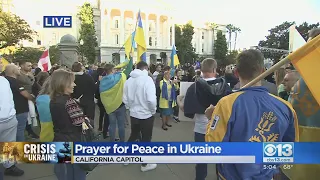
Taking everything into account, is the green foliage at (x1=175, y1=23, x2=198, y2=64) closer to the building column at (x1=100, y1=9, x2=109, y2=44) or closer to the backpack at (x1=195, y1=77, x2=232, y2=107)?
the building column at (x1=100, y1=9, x2=109, y2=44)

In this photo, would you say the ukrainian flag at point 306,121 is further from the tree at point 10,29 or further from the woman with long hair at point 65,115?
the tree at point 10,29

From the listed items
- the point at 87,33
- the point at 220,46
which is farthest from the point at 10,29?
the point at 220,46

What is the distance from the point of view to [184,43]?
8100 centimetres

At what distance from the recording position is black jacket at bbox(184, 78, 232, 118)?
132 inches

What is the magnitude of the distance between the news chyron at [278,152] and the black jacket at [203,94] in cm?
119

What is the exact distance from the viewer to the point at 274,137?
1.91 m

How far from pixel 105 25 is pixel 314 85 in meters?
82.8

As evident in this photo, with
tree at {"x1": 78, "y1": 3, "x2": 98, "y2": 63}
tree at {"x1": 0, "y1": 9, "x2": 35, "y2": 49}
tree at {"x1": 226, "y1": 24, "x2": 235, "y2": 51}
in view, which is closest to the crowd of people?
tree at {"x1": 0, "y1": 9, "x2": 35, "y2": 49}

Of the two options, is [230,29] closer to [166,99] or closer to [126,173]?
[166,99]

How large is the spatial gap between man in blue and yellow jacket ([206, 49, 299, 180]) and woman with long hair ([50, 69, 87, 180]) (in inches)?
64.3

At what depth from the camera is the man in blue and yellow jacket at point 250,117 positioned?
182 cm

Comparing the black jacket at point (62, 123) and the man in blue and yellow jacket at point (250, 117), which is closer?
the man in blue and yellow jacket at point (250, 117)

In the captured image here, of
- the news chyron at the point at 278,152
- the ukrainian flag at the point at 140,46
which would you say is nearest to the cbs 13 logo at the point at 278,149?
the news chyron at the point at 278,152

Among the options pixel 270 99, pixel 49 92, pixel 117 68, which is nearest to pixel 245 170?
pixel 270 99
